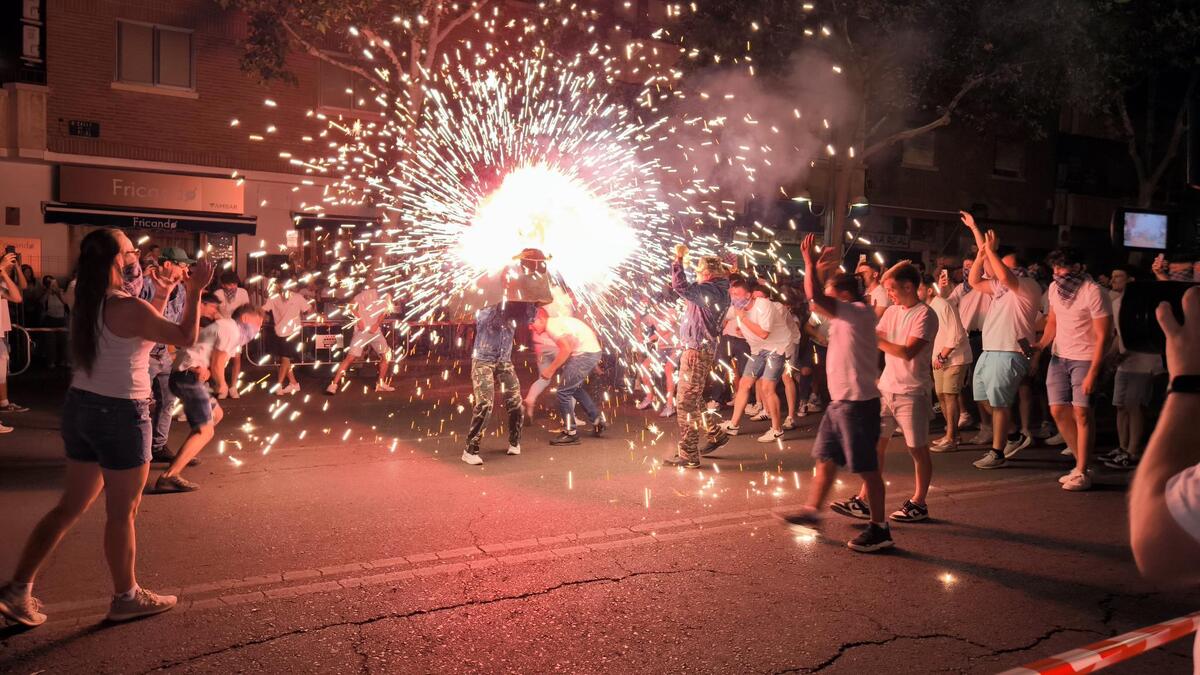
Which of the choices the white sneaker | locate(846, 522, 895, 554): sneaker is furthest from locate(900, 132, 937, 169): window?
locate(846, 522, 895, 554): sneaker

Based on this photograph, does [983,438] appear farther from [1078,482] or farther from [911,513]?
[911,513]

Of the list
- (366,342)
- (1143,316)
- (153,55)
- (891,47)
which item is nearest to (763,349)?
(366,342)

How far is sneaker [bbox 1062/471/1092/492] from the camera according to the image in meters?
7.37

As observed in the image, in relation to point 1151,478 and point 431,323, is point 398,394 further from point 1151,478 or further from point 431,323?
point 1151,478

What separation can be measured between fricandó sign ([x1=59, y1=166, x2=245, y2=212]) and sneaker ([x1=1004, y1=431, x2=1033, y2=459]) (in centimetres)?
1631

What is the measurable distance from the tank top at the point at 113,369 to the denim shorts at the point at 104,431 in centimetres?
4

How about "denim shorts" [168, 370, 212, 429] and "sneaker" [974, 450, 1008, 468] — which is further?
"sneaker" [974, 450, 1008, 468]

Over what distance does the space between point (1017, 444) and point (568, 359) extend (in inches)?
177

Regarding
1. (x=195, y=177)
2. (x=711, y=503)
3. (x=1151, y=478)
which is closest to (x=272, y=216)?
(x=195, y=177)

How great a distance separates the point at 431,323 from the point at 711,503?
9556 millimetres

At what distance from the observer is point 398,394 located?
1282 centimetres

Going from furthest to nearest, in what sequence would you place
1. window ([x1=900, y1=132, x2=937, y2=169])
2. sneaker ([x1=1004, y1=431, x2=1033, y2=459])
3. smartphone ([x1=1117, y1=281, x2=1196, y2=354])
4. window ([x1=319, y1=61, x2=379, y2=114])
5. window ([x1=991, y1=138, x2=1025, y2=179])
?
window ([x1=991, y1=138, x2=1025, y2=179]), window ([x1=900, y1=132, x2=937, y2=169]), window ([x1=319, y1=61, x2=379, y2=114]), sneaker ([x1=1004, y1=431, x2=1033, y2=459]), smartphone ([x1=1117, y1=281, x2=1196, y2=354])

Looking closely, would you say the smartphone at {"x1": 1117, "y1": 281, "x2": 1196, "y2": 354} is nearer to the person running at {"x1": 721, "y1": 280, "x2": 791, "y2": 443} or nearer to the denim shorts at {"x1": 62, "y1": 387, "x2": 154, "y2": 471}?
the denim shorts at {"x1": 62, "y1": 387, "x2": 154, "y2": 471}

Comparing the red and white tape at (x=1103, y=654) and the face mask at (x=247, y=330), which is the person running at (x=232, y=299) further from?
the red and white tape at (x=1103, y=654)
